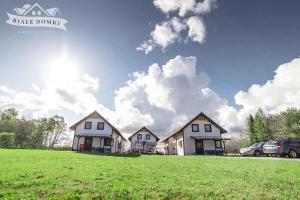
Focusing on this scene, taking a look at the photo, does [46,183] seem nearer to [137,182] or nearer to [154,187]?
[137,182]

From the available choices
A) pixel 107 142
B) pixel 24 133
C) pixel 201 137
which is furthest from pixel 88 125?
pixel 24 133

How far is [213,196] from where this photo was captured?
5.09 meters

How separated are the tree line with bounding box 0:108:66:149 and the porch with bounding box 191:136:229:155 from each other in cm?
3975

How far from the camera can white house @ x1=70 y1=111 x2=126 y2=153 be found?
109 feet

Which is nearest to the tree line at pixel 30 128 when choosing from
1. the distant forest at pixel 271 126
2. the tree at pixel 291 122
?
the distant forest at pixel 271 126

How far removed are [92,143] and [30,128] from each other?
27.8 meters

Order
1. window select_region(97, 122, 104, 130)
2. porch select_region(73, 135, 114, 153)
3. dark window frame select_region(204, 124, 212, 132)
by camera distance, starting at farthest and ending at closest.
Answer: dark window frame select_region(204, 124, 212, 132)
window select_region(97, 122, 104, 130)
porch select_region(73, 135, 114, 153)

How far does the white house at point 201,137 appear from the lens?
34.1 metres

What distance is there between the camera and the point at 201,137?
34156mm

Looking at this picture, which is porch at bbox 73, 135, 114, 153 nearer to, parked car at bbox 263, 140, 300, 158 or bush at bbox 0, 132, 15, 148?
bush at bbox 0, 132, 15, 148

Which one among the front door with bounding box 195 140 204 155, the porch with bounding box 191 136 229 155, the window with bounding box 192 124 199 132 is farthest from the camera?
the window with bounding box 192 124 199 132

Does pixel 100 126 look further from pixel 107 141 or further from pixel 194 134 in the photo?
pixel 194 134

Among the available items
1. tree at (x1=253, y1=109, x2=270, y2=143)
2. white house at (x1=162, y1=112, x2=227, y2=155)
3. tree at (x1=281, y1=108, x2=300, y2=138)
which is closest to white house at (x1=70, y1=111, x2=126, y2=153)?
white house at (x1=162, y1=112, x2=227, y2=155)

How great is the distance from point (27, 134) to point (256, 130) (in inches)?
2380
